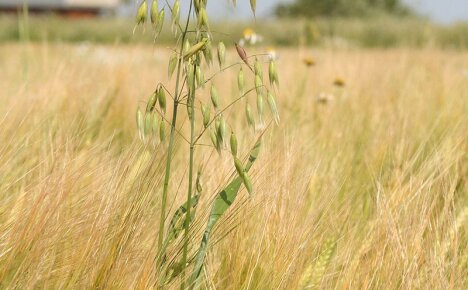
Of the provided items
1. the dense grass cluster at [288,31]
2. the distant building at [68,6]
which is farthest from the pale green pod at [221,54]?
the distant building at [68,6]

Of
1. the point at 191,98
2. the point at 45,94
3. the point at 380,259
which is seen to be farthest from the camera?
the point at 45,94

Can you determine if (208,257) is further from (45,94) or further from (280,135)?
(45,94)

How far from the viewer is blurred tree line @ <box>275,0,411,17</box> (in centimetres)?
2607

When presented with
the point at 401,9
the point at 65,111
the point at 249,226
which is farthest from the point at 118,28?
the point at 401,9

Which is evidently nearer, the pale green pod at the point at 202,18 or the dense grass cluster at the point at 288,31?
the pale green pod at the point at 202,18

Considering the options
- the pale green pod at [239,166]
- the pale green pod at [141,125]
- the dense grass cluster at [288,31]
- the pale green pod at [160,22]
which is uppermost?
the pale green pod at [160,22]

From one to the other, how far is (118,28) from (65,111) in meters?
13.3

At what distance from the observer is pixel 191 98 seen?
102 cm

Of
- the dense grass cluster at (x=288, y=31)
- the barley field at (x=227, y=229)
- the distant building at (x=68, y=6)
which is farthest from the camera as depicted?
the distant building at (x=68, y=6)

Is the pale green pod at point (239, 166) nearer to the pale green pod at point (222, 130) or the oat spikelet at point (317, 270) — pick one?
the pale green pod at point (222, 130)

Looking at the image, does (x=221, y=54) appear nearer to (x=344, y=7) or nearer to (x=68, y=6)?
(x=68, y=6)

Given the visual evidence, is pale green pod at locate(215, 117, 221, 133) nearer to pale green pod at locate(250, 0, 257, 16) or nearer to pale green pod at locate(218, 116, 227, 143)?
pale green pod at locate(218, 116, 227, 143)

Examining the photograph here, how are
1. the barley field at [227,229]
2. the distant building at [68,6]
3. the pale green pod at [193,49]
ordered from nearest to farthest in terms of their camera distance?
the pale green pod at [193,49] → the barley field at [227,229] → the distant building at [68,6]

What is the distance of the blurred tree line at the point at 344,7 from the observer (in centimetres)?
2607
